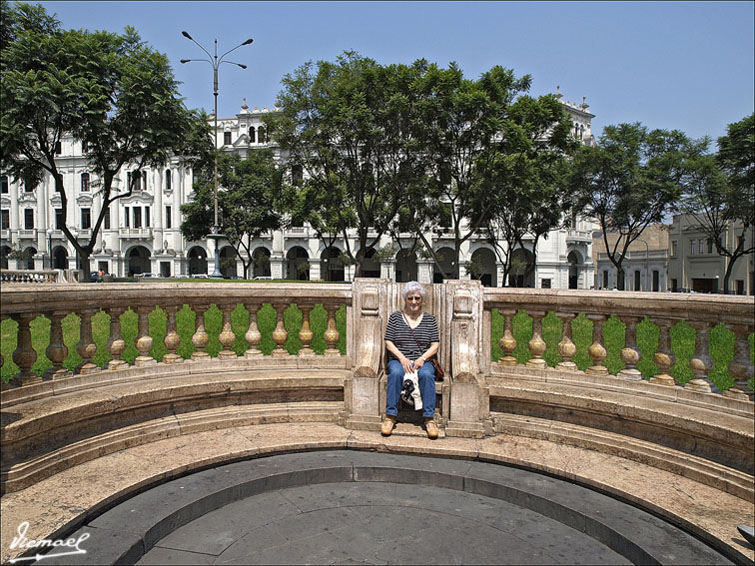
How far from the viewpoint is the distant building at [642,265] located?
60.6m

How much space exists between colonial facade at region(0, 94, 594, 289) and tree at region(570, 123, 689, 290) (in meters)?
23.4

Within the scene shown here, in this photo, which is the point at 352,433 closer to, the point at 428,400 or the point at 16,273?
the point at 428,400

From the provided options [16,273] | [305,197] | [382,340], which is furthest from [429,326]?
[16,273]

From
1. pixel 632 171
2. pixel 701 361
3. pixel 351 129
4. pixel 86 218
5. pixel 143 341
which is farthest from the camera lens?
pixel 86 218

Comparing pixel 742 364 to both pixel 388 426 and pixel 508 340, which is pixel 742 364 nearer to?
pixel 508 340

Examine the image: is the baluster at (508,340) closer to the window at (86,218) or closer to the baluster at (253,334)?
the baluster at (253,334)

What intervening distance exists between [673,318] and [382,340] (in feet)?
8.57

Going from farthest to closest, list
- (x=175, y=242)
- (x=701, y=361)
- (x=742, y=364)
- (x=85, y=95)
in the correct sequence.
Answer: (x=175, y=242)
(x=85, y=95)
(x=701, y=361)
(x=742, y=364)

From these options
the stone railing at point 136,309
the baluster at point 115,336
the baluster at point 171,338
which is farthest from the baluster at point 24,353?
the baluster at point 171,338

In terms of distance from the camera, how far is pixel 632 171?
29.4 meters

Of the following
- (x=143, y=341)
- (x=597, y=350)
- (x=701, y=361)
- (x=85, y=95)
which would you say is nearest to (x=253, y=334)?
(x=143, y=341)

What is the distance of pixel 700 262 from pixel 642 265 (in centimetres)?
948

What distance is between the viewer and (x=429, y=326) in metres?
5.39

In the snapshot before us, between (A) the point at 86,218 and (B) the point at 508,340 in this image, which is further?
(A) the point at 86,218
